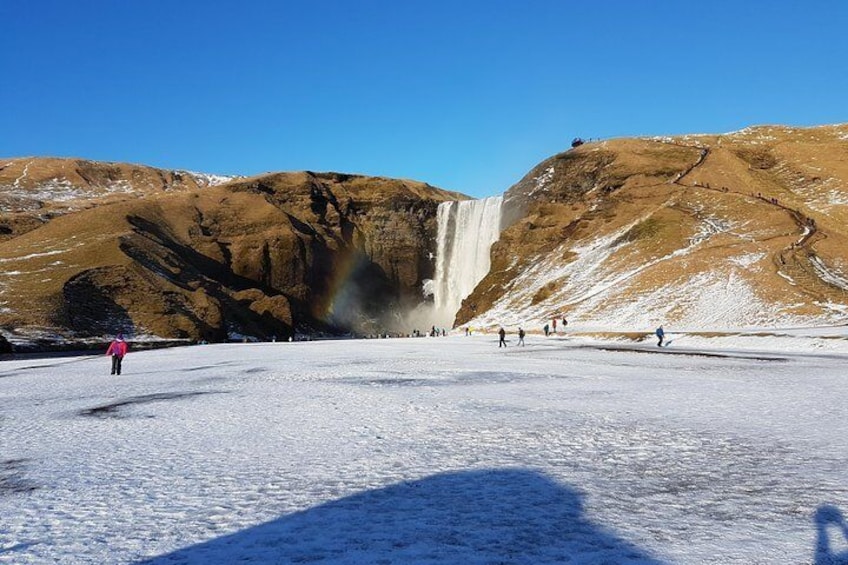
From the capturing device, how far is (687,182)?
89.8 m

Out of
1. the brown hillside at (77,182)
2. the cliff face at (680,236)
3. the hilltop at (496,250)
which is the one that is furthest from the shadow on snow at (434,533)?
the brown hillside at (77,182)

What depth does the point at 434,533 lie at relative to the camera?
642 centimetres

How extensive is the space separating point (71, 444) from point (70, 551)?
6342 millimetres

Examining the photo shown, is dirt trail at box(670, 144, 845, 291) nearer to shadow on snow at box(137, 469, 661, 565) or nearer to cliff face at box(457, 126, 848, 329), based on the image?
cliff face at box(457, 126, 848, 329)

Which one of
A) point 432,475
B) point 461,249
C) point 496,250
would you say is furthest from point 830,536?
point 461,249

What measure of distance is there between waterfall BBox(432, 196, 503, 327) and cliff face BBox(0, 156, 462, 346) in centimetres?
417

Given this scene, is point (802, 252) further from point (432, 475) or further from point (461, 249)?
point (432, 475)

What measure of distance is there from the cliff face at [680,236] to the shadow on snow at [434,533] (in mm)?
49459

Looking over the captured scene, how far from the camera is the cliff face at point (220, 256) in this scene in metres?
61.9

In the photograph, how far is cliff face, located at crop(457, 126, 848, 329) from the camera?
57.4 metres

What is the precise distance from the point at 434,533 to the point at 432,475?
2.49 metres

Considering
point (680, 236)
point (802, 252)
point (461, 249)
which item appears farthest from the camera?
point (461, 249)

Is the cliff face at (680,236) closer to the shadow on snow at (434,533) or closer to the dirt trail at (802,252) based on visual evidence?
the dirt trail at (802,252)

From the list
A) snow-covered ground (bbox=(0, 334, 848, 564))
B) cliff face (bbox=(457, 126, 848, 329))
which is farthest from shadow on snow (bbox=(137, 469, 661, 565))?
cliff face (bbox=(457, 126, 848, 329))
